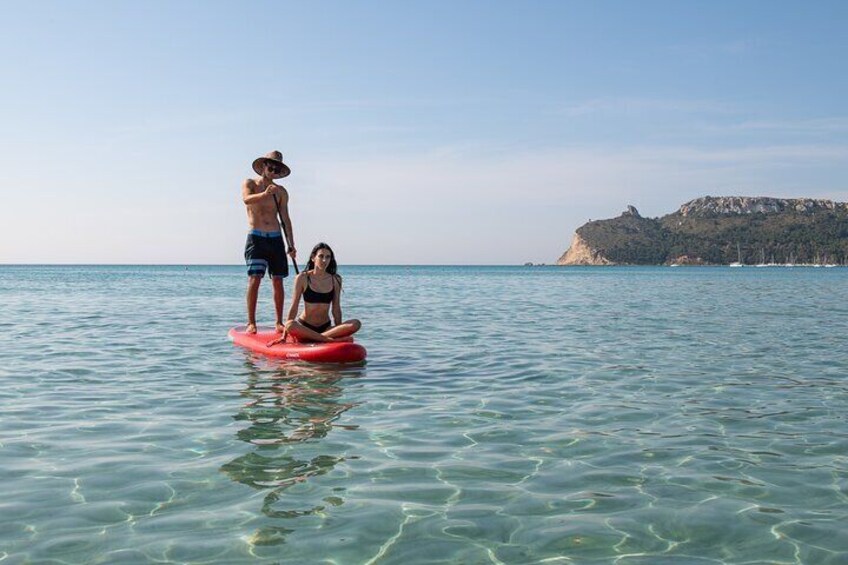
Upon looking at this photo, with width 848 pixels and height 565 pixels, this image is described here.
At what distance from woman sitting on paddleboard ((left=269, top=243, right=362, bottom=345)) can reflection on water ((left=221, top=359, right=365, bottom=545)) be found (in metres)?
0.73

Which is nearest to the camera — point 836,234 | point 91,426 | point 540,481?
point 540,481

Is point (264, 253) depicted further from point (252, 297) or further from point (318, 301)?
point (318, 301)

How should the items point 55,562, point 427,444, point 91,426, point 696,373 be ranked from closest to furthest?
point 55,562 < point 427,444 < point 91,426 < point 696,373

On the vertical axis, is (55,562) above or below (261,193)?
below

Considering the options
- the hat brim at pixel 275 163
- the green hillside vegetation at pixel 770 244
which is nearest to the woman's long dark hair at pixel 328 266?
the hat brim at pixel 275 163

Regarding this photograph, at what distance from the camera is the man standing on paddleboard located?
37.8 ft

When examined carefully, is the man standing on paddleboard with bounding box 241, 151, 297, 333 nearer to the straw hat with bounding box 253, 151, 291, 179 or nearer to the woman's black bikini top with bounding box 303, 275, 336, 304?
the straw hat with bounding box 253, 151, 291, 179

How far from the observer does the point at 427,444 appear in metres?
5.90

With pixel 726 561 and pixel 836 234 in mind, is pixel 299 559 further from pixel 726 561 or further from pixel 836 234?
pixel 836 234

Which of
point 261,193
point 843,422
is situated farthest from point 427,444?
point 261,193

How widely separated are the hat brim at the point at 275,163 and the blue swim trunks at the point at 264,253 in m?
0.91

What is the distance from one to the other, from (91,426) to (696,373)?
7.12 metres

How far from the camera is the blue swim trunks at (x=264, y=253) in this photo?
11.6 m

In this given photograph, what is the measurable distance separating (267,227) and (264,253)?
1.34 ft
